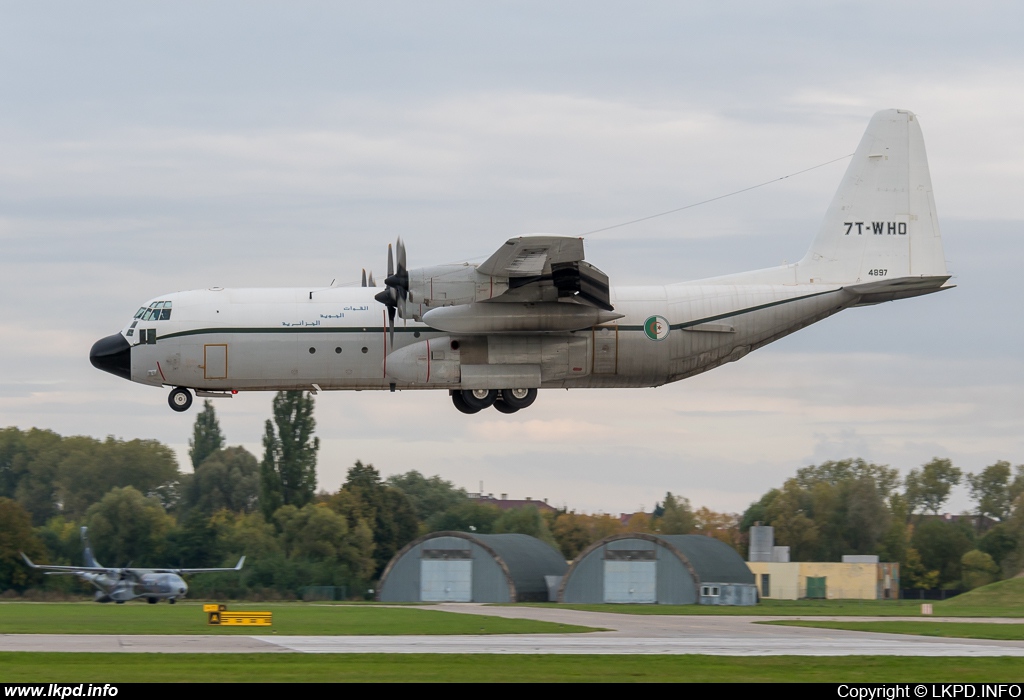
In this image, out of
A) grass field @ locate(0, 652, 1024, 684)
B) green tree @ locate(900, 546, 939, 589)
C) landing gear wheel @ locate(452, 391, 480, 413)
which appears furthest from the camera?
green tree @ locate(900, 546, 939, 589)

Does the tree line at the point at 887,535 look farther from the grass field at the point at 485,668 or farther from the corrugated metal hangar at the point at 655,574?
the grass field at the point at 485,668

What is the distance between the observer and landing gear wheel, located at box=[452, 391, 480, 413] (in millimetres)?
36219

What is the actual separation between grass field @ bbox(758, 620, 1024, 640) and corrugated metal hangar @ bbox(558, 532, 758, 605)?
18989 mm

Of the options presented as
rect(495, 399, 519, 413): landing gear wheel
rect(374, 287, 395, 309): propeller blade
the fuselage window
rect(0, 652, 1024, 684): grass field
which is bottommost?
rect(0, 652, 1024, 684): grass field

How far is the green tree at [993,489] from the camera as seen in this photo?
4117 inches

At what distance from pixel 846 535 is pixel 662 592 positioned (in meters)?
22.4

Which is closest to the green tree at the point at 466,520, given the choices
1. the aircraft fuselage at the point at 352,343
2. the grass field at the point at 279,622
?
the grass field at the point at 279,622

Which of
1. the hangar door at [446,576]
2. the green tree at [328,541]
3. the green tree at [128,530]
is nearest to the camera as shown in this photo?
the hangar door at [446,576]

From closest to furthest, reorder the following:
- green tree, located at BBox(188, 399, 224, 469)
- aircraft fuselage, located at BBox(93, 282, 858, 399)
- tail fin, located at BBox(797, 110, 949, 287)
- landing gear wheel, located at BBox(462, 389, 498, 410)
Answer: aircraft fuselage, located at BBox(93, 282, 858, 399), landing gear wheel, located at BBox(462, 389, 498, 410), tail fin, located at BBox(797, 110, 949, 287), green tree, located at BBox(188, 399, 224, 469)

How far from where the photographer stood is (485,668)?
90.0 ft

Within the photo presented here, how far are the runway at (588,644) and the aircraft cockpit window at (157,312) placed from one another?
30.1 feet

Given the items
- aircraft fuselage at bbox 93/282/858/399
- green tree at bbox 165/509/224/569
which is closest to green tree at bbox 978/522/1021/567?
green tree at bbox 165/509/224/569

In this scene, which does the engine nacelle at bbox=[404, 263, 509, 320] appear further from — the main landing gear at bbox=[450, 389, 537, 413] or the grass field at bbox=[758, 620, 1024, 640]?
the grass field at bbox=[758, 620, 1024, 640]

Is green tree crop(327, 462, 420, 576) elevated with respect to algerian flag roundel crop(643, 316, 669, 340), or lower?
lower
